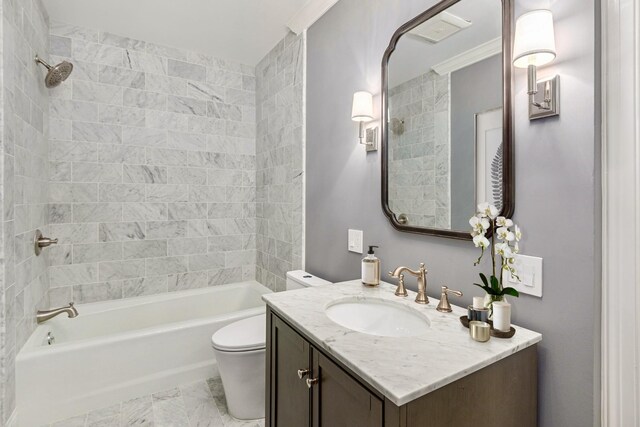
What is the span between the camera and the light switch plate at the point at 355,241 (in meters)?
1.78

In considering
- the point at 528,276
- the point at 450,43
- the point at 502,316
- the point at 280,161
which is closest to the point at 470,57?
the point at 450,43

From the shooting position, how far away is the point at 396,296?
1.35 metres

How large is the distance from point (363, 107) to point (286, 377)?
128cm

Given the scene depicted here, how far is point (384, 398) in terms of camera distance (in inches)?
29.0

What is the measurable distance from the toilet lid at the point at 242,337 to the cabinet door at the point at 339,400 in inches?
31.7

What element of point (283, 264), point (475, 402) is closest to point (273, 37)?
point (283, 264)

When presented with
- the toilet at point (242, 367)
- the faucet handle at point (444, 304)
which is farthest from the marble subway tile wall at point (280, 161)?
the faucet handle at point (444, 304)

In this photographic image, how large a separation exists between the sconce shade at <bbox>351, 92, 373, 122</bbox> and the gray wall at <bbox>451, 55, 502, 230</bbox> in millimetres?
456

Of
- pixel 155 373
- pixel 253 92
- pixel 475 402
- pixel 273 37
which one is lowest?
pixel 155 373

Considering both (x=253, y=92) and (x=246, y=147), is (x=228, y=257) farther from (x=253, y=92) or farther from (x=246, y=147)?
(x=253, y=92)

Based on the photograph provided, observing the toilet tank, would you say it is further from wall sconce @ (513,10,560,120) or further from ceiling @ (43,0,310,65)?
ceiling @ (43,0,310,65)

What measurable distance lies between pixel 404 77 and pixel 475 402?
4.26 feet

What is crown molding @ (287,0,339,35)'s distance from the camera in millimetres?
2023

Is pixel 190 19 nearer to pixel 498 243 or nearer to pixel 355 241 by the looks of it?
pixel 355 241
